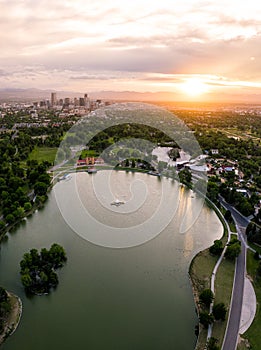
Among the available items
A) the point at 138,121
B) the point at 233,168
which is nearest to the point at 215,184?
the point at 233,168

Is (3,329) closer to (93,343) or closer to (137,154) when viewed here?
(93,343)

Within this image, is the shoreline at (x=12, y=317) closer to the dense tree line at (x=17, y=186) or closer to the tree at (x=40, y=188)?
the dense tree line at (x=17, y=186)

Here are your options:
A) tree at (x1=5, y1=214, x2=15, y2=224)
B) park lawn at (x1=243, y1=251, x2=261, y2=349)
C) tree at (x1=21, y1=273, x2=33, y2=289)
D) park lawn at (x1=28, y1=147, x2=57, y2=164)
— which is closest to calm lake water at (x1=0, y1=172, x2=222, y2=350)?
tree at (x1=21, y1=273, x2=33, y2=289)

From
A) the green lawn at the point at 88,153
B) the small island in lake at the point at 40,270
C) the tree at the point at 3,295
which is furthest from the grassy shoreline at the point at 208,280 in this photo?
the green lawn at the point at 88,153

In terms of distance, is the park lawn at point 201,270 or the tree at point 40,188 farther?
the tree at point 40,188

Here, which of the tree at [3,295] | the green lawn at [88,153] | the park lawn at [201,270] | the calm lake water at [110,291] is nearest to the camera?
the calm lake water at [110,291]

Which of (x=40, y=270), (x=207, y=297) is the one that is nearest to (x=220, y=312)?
(x=207, y=297)

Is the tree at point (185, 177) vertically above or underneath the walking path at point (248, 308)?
above
